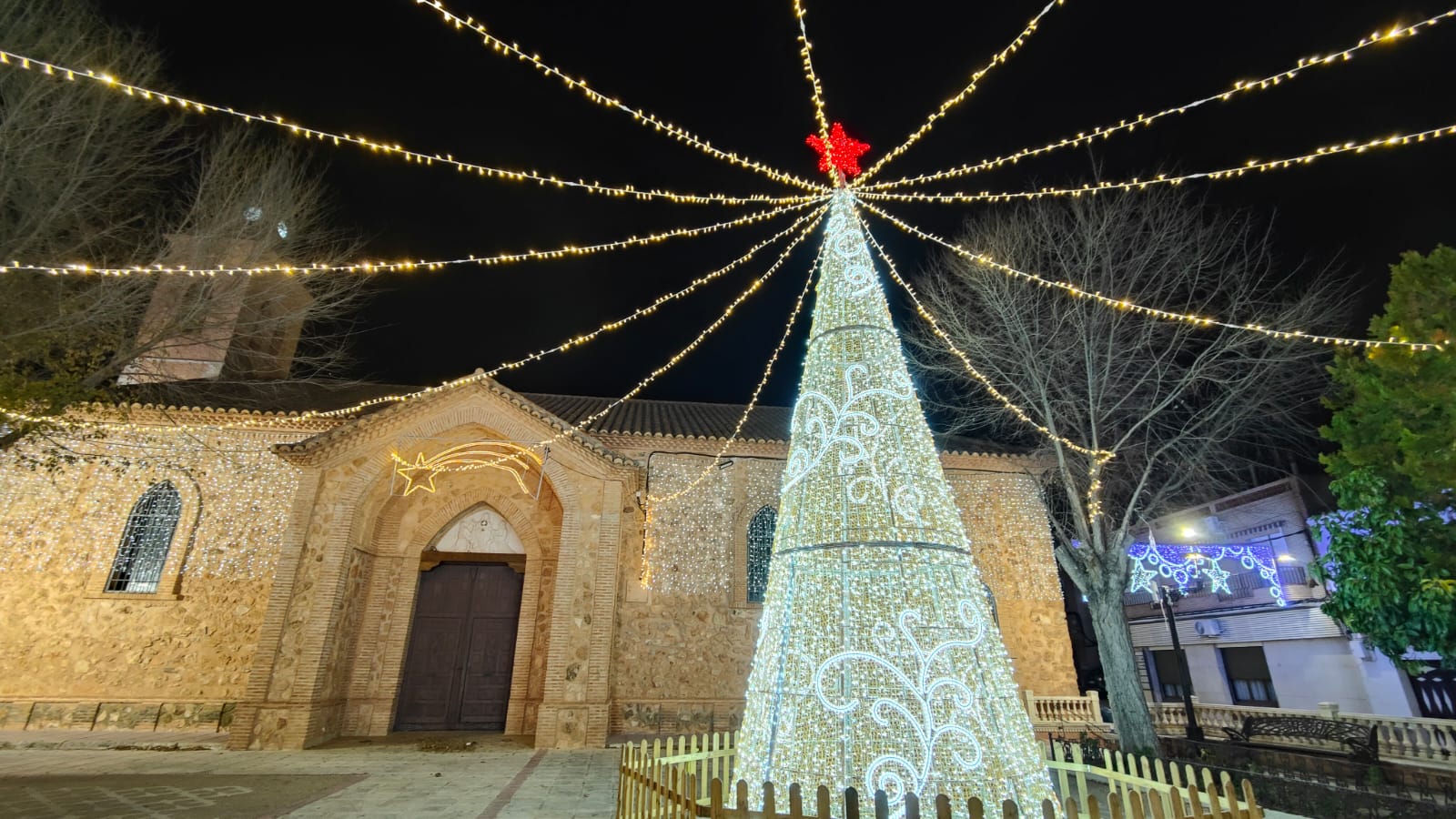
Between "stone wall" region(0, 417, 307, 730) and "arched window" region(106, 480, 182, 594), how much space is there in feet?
0.45

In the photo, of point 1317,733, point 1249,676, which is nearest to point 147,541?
point 1317,733

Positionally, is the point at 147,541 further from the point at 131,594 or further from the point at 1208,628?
the point at 1208,628

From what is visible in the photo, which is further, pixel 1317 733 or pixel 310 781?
pixel 1317 733

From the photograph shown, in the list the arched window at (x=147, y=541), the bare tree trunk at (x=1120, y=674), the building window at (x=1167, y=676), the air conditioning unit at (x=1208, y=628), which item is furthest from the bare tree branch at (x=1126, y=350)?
the arched window at (x=147, y=541)

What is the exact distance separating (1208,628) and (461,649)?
71.1 feet

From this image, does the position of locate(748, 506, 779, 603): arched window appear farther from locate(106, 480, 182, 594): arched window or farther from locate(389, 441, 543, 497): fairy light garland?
locate(106, 480, 182, 594): arched window

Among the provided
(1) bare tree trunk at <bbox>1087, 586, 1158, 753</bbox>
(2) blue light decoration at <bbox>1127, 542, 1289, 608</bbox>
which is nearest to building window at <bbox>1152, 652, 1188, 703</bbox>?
(2) blue light decoration at <bbox>1127, 542, 1289, 608</bbox>

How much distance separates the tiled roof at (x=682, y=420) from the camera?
13.9 meters

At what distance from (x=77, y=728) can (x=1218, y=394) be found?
21490mm

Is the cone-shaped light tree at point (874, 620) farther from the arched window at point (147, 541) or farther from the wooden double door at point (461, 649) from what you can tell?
the arched window at point (147, 541)

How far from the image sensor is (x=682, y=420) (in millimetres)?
15633

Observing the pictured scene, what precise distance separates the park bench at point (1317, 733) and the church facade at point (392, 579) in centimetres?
299

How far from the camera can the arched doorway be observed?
11453 millimetres

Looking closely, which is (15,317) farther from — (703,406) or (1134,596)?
(1134,596)
